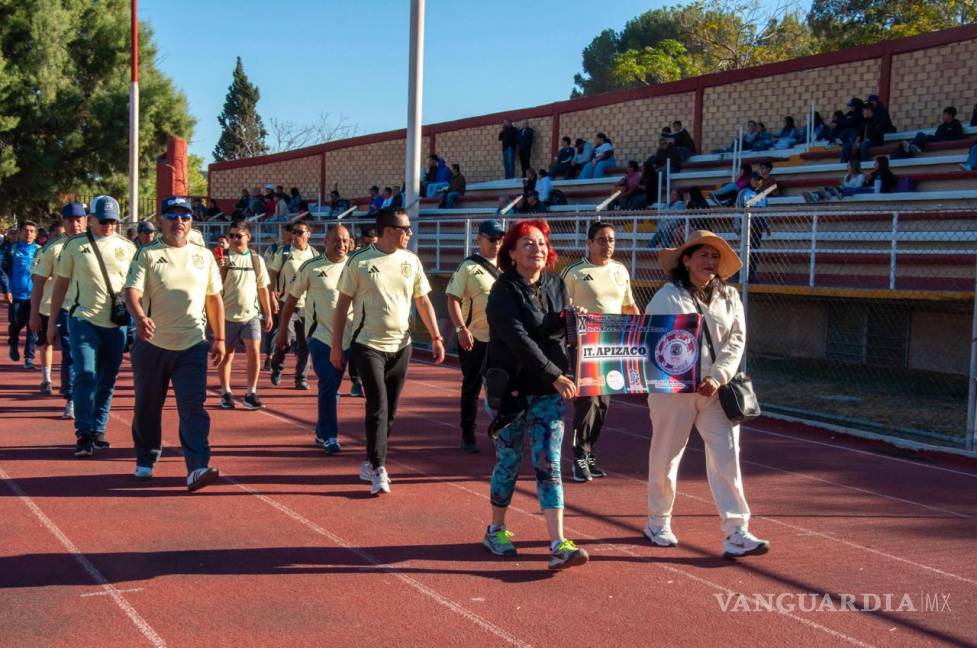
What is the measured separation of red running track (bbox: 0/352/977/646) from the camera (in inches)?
184

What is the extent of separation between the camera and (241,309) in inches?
421

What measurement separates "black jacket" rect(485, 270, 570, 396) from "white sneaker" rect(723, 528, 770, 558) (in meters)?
1.40

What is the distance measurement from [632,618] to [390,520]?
2136mm

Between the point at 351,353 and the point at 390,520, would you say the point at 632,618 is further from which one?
the point at 351,353

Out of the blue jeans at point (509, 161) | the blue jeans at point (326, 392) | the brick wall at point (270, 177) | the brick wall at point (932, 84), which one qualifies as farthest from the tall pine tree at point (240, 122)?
the blue jeans at point (326, 392)

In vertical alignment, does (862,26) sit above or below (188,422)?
above

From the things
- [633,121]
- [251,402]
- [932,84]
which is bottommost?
[251,402]

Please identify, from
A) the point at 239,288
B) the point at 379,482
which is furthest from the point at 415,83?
the point at 379,482

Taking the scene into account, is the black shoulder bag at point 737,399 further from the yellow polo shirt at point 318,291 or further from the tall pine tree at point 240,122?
the tall pine tree at point 240,122

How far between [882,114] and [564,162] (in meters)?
8.14

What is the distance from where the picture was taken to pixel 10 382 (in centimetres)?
1247

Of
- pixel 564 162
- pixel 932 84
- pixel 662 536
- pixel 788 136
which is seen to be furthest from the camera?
pixel 564 162

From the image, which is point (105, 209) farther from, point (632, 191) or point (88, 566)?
point (632, 191)

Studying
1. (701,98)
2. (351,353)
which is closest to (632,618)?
(351,353)
